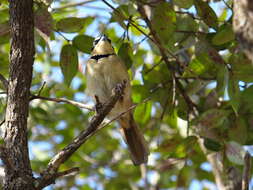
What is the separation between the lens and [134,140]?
10.9ft

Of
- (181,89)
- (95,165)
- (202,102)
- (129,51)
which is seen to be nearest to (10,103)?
(129,51)

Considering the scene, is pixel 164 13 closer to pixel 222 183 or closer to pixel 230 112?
pixel 230 112

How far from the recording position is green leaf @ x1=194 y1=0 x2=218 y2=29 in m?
2.59

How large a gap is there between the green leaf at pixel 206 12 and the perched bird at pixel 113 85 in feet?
2.14

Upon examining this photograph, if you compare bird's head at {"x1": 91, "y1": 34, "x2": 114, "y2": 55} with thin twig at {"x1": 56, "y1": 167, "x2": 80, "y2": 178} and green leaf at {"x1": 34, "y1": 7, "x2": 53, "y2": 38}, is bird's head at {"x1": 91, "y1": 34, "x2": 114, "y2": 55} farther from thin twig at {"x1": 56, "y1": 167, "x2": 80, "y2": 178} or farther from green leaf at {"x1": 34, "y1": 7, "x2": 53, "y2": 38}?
thin twig at {"x1": 56, "y1": 167, "x2": 80, "y2": 178}

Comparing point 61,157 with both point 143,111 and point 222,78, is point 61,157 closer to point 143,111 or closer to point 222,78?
point 222,78

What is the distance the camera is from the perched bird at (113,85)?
3170mm

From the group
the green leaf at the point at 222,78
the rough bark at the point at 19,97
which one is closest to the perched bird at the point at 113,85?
the green leaf at the point at 222,78

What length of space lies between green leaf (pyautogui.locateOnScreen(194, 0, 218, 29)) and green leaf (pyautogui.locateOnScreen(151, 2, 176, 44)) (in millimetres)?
141

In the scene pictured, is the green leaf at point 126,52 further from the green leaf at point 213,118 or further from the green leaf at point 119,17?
the green leaf at point 213,118

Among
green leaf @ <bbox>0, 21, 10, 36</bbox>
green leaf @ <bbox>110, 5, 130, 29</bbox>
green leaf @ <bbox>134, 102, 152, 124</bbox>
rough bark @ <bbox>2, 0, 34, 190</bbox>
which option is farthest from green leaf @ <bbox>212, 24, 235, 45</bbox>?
green leaf @ <bbox>134, 102, 152, 124</bbox>

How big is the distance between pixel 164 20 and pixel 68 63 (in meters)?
0.56

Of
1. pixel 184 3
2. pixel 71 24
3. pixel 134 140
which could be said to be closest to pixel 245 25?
pixel 184 3

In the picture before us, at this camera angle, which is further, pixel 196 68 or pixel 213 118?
pixel 196 68
